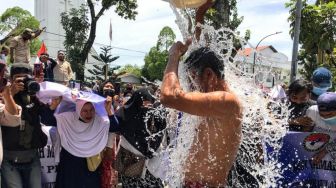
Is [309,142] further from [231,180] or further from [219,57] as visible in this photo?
[219,57]

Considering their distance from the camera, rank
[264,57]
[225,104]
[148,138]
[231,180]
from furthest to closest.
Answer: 1. [148,138]
2. [231,180]
3. [264,57]
4. [225,104]

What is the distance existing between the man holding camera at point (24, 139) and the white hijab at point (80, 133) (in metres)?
0.25

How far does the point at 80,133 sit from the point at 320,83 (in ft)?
8.63

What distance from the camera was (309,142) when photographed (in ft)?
15.2

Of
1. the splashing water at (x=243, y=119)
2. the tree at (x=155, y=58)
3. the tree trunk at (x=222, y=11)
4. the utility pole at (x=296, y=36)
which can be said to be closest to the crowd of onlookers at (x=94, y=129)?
the splashing water at (x=243, y=119)

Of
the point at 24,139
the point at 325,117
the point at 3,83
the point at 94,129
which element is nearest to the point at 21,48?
the point at 94,129

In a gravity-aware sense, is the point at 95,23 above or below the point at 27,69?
above

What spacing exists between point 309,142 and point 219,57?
2191 millimetres

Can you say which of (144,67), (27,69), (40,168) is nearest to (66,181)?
→ (40,168)

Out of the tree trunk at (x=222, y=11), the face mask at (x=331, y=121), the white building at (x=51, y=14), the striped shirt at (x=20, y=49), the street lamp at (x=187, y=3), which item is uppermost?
the white building at (x=51, y=14)

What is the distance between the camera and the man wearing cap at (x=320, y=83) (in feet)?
17.1

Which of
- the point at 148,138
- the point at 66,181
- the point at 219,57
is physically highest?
the point at 219,57

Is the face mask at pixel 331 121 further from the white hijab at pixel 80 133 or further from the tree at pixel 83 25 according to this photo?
the tree at pixel 83 25

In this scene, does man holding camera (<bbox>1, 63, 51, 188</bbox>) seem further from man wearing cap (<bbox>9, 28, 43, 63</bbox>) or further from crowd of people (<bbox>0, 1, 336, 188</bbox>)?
man wearing cap (<bbox>9, 28, 43, 63</bbox>)
